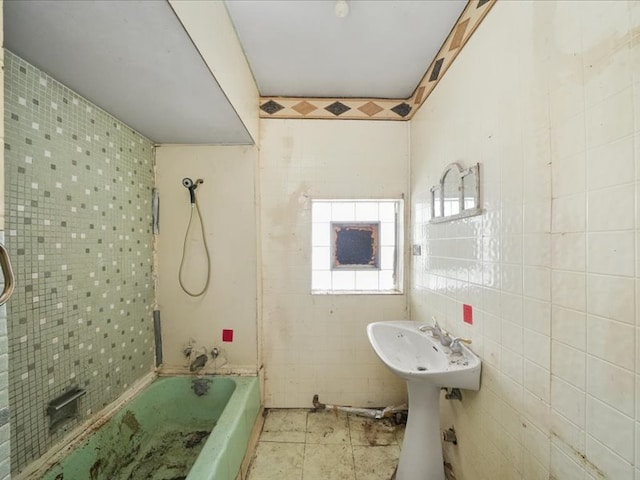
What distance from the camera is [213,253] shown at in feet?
A: 6.28

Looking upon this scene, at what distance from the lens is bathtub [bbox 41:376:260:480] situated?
46.0 inches

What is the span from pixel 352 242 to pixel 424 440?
4.34 ft

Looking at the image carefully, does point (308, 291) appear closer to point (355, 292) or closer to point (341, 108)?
point (355, 292)

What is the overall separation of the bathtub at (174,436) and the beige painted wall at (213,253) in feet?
0.57

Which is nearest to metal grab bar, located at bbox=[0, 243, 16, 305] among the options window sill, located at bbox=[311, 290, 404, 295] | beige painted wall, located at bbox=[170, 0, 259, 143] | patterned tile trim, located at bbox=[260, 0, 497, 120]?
beige painted wall, located at bbox=[170, 0, 259, 143]

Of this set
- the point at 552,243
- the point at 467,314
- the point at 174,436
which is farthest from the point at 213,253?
the point at 552,243

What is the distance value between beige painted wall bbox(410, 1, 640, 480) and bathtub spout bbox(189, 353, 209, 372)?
5.44ft

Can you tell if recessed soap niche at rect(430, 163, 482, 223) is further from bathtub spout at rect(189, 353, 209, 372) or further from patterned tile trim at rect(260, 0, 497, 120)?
bathtub spout at rect(189, 353, 209, 372)

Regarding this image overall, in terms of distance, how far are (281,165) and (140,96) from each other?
944 millimetres

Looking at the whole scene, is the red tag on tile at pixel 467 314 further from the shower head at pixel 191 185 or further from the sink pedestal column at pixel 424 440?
the shower head at pixel 191 185

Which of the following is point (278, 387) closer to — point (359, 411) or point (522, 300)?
point (359, 411)

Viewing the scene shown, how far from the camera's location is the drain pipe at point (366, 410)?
191 cm

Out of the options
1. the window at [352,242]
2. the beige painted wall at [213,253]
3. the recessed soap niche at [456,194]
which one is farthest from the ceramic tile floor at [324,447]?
the recessed soap niche at [456,194]

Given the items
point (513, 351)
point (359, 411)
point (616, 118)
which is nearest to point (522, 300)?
point (513, 351)
